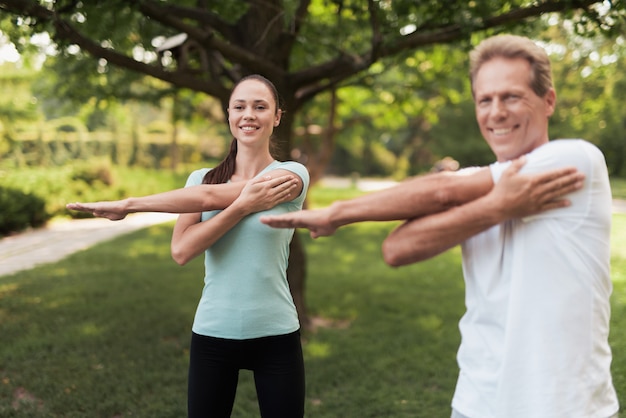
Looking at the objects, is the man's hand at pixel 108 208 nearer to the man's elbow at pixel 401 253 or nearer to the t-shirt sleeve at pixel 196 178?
the t-shirt sleeve at pixel 196 178

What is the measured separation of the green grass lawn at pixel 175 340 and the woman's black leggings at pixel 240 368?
2086mm

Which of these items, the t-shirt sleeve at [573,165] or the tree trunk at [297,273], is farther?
the tree trunk at [297,273]

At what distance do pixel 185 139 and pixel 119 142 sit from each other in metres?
4.62

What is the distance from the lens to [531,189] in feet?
4.54

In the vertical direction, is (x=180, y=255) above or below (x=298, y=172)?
below

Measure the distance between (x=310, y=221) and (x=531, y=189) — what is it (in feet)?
1.76

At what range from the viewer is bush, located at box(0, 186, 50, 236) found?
491 inches

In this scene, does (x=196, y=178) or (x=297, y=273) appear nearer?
(x=196, y=178)

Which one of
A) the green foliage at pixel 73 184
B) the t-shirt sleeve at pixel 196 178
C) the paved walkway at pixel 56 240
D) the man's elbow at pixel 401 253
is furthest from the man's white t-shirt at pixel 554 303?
the green foliage at pixel 73 184

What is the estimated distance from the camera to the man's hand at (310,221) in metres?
1.54

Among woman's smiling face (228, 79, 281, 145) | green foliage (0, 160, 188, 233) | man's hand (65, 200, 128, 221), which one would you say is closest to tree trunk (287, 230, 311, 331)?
woman's smiling face (228, 79, 281, 145)

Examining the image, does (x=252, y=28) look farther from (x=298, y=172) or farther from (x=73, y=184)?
(x=73, y=184)

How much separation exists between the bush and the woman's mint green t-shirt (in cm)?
1155

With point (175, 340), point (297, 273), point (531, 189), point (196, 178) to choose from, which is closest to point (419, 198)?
point (531, 189)
